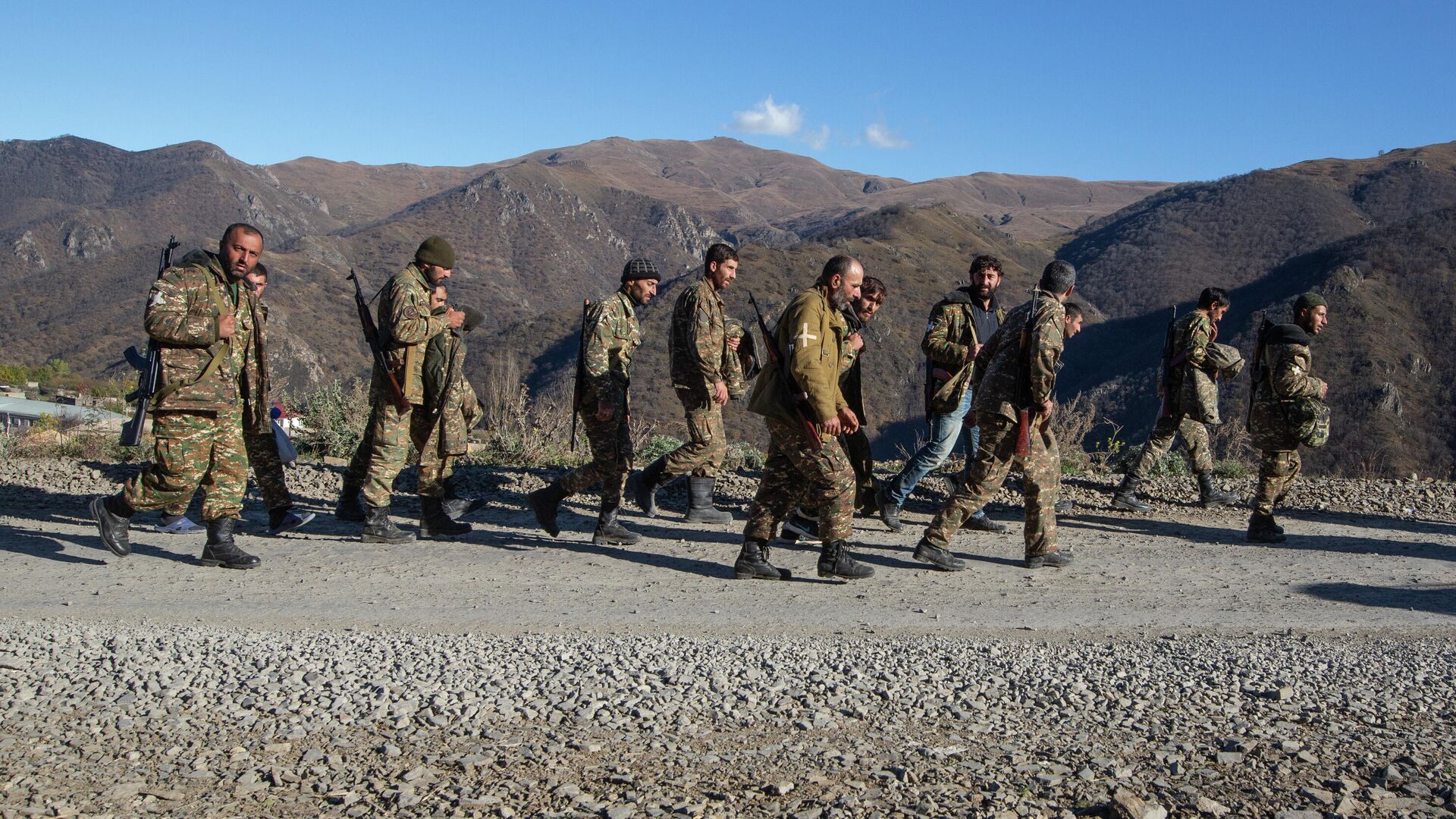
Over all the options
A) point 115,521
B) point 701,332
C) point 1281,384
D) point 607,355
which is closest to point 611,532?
point 607,355

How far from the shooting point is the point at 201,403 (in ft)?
19.4

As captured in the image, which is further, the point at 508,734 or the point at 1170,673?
the point at 1170,673

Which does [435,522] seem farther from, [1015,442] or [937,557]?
[1015,442]

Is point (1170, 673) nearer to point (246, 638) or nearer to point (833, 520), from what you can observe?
point (833, 520)

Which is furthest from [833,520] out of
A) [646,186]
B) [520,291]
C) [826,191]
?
[826,191]

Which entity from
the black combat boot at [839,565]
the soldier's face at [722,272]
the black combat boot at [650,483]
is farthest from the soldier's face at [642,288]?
the black combat boot at [839,565]

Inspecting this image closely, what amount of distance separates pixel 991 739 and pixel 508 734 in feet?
5.25

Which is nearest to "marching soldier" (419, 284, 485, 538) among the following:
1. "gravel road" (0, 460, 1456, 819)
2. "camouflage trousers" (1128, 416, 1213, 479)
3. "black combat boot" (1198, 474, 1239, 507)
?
"gravel road" (0, 460, 1456, 819)

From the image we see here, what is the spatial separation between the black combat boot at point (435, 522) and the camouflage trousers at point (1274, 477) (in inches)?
220

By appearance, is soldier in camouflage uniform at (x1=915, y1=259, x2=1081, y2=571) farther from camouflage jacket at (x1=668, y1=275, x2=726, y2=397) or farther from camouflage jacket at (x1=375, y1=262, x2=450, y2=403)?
camouflage jacket at (x1=375, y1=262, x2=450, y2=403)

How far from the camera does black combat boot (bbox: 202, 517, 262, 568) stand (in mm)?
6047

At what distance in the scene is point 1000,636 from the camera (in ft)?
16.0

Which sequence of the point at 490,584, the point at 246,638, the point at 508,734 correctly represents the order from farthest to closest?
the point at 490,584 < the point at 246,638 < the point at 508,734

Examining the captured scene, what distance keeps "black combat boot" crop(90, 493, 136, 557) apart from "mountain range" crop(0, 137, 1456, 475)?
17556 mm
